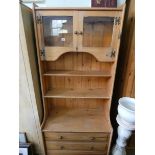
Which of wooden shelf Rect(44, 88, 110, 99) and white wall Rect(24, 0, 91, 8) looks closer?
white wall Rect(24, 0, 91, 8)

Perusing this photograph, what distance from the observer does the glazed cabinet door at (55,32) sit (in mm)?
1240

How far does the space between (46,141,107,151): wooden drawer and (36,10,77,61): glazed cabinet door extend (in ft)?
3.33

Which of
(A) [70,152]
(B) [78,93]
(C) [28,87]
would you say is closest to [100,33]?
(B) [78,93]

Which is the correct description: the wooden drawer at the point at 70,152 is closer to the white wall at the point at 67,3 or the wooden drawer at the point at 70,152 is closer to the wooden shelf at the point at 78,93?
the wooden shelf at the point at 78,93

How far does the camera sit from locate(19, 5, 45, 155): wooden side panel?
47.4 inches

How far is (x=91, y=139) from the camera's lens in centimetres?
160

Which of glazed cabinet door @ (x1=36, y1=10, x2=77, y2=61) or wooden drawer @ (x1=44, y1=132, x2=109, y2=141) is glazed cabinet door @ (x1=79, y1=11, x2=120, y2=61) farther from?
wooden drawer @ (x1=44, y1=132, x2=109, y2=141)

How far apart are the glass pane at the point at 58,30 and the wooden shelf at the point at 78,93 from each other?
22.9 inches

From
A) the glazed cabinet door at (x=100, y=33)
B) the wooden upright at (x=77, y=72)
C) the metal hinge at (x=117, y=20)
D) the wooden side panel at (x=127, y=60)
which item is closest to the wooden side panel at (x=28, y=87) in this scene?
the wooden upright at (x=77, y=72)

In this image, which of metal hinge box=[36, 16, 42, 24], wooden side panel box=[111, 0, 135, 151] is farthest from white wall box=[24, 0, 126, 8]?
metal hinge box=[36, 16, 42, 24]

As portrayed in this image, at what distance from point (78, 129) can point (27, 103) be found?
2.08ft

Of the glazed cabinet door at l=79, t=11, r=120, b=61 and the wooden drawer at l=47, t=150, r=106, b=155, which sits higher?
the glazed cabinet door at l=79, t=11, r=120, b=61

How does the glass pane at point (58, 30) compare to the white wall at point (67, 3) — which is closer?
the glass pane at point (58, 30)

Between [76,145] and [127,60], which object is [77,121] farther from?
[127,60]
